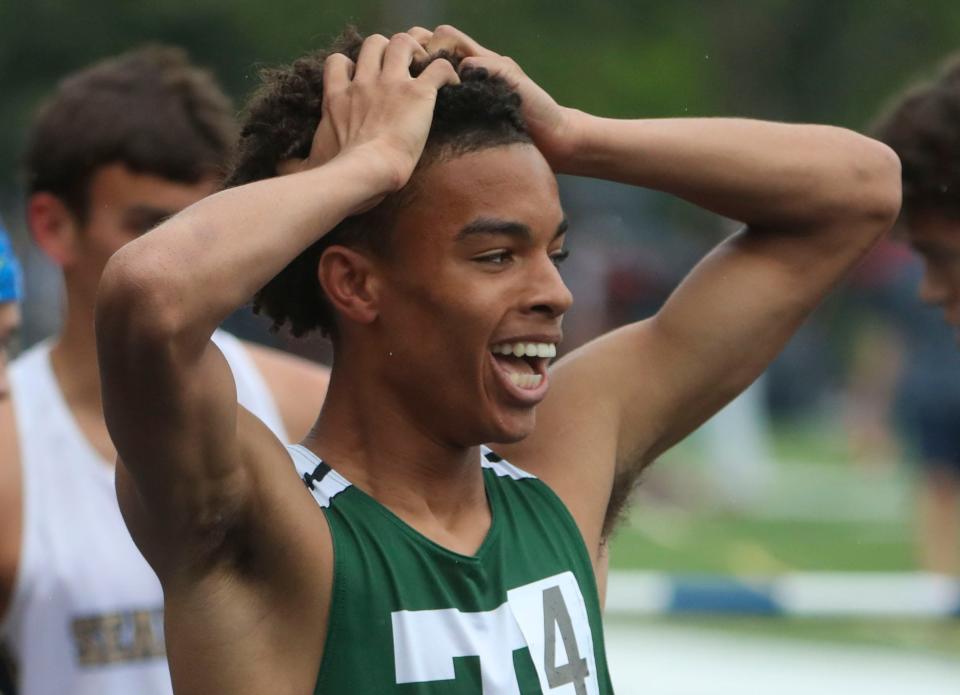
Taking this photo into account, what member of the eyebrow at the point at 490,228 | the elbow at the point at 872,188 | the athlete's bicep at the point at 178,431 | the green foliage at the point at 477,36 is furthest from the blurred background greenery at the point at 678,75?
the athlete's bicep at the point at 178,431

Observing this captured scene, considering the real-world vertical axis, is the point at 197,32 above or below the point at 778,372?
above

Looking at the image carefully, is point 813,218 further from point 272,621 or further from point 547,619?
point 272,621

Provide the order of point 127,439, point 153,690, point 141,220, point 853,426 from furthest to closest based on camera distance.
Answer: point 853,426 → point 141,220 → point 153,690 → point 127,439

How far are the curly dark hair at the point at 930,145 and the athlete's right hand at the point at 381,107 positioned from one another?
1585 millimetres

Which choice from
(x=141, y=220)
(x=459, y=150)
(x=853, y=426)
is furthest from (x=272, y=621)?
(x=853, y=426)

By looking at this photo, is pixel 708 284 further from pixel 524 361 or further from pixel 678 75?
pixel 678 75

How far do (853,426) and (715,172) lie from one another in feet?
65.1

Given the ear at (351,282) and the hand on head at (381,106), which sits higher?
the hand on head at (381,106)

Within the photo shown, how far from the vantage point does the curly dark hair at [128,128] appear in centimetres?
489

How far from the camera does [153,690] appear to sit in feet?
14.1

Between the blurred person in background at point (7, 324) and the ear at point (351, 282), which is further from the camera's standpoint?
the blurred person in background at point (7, 324)

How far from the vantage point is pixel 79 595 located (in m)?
4.35

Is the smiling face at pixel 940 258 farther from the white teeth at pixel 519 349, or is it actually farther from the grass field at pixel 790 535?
the grass field at pixel 790 535

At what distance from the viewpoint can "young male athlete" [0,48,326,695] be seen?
4.33m
